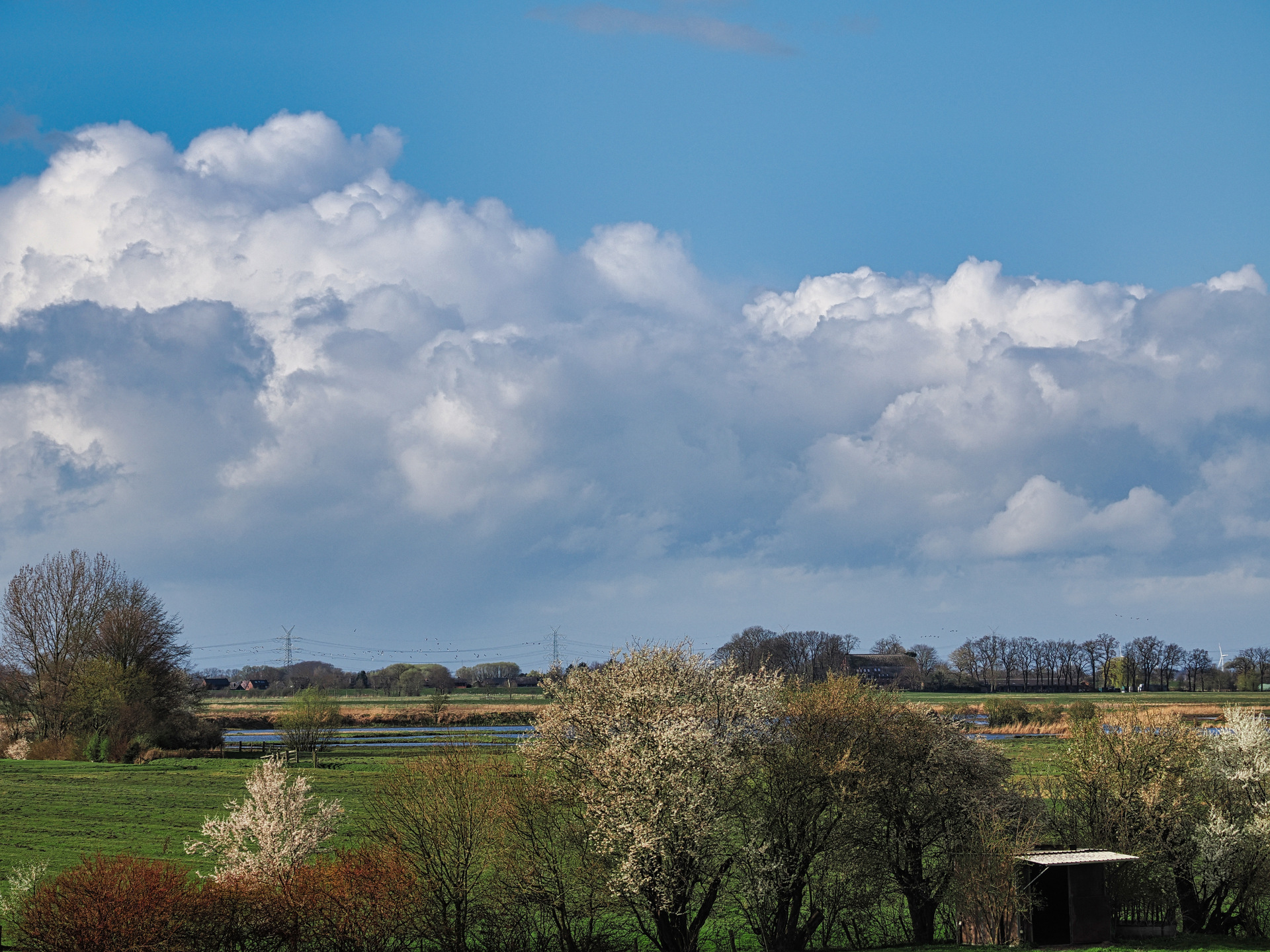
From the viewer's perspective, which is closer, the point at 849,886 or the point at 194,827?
the point at 849,886

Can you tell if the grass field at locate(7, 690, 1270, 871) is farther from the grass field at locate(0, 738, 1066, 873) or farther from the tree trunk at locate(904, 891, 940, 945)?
the tree trunk at locate(904, 891, 940, 945)

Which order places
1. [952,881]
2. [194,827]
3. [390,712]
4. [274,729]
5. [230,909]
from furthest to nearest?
[390,712] → [274,729] → [194,827] → [952,881] → [230,909]

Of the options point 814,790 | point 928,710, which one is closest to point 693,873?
point 814,790

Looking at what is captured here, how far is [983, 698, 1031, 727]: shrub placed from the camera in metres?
142

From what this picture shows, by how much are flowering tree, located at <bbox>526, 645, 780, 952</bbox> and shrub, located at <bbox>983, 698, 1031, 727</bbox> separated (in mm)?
108583

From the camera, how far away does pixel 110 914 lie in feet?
108

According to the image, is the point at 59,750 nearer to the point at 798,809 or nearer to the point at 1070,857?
the point at 798,809

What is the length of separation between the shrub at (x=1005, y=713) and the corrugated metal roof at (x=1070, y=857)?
10130 centimetres

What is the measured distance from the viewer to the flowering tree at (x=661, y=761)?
38844mm

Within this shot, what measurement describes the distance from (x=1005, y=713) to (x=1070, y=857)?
106945 mm

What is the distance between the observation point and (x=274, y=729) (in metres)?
137

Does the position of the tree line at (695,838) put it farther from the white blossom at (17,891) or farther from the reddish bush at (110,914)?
the white blossom at (17,891)

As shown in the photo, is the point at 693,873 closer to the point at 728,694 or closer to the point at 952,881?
the point at 728,694

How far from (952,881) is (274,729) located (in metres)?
112
